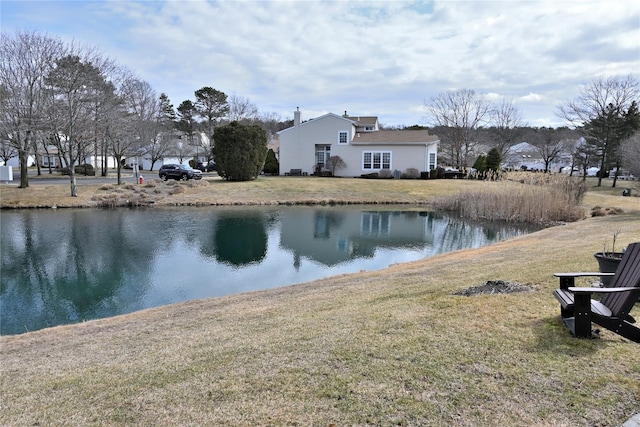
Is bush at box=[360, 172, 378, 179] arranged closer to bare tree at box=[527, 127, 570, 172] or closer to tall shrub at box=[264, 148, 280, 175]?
tall shrub at box=[264, 148, 280, 175]

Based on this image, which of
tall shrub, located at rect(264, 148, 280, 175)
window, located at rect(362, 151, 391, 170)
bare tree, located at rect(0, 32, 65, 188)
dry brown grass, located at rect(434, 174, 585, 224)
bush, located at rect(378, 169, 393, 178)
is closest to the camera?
dry brown grass, located at rect(434, 174, 585, 224)

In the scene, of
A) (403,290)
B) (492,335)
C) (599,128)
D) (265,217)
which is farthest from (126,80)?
(599,128)

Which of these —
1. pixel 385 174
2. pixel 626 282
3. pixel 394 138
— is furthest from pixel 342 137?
pixel 626 282

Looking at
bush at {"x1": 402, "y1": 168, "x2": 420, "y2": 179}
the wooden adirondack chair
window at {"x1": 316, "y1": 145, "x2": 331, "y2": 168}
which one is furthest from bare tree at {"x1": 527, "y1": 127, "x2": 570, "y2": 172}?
the wooden adirondack chair

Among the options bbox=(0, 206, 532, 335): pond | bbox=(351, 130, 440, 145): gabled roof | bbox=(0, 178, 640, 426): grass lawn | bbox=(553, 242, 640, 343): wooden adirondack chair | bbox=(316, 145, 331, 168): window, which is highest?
bbox=(351, 130, 440, 145): gabled roof

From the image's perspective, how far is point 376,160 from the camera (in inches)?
1551

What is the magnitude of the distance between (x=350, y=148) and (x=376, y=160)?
2.74 meters

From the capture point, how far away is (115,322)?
24.5 ft

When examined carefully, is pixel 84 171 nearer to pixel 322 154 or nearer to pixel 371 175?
pixel 322 154

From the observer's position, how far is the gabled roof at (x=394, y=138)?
125ft

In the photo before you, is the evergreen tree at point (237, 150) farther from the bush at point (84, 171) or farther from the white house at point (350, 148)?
the bush at point (84, 171)

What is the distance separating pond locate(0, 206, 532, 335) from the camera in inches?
396

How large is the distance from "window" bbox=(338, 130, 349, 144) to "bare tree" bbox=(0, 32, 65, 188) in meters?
23.0

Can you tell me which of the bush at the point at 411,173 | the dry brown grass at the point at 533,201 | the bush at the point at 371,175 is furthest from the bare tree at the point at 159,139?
the dry brown grass at the point at 533,201
